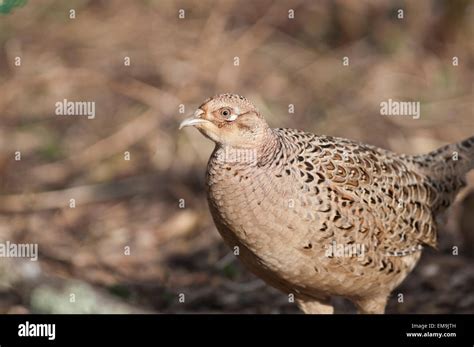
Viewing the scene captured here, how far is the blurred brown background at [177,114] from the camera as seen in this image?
7.99 metres

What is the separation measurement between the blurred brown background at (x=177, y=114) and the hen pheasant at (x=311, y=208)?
1.41m

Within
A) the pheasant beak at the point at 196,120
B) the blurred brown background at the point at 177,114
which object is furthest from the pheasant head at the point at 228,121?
the blurred brown background at the point at 177,114

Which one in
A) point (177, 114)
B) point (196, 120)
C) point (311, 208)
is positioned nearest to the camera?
point (196, 120)

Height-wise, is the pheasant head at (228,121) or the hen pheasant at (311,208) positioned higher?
the pheasant head at (228,121)

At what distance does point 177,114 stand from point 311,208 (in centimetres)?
456

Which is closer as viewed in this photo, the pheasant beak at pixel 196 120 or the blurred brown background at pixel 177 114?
the pheasant beak at pixel 196 120

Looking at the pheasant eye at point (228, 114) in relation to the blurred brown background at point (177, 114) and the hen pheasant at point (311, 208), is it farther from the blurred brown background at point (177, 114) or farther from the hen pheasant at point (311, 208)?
the blurred brown background at point (177, 114)

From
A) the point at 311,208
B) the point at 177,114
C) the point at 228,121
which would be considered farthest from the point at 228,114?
the point at 177,114

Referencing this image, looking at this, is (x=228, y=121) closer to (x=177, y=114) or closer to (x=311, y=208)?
(x=311, y=208)

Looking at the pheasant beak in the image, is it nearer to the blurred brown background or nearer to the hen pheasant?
the hen pheasant

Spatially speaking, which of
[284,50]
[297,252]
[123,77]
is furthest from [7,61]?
[297,252]

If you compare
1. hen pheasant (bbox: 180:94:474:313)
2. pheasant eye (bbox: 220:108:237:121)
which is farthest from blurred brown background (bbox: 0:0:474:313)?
pheasant eye (bbox: 220:108:237:121)

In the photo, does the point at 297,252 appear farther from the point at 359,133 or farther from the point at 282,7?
the point at 282,7

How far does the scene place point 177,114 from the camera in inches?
390
